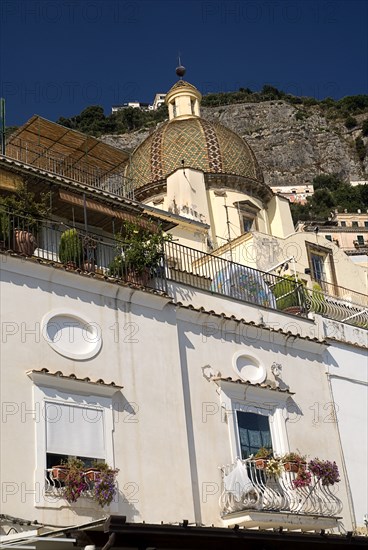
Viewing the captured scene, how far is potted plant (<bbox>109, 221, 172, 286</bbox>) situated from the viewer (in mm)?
16859

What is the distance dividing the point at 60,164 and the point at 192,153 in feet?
48.0

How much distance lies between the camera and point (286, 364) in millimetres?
19031

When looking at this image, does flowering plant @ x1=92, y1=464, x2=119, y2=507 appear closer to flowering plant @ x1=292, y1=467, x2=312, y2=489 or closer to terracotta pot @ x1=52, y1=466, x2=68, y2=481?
terracotta pot @ x1=52, y1=466, x2=68, y2=481

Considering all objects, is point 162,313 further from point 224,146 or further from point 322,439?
point 224,146

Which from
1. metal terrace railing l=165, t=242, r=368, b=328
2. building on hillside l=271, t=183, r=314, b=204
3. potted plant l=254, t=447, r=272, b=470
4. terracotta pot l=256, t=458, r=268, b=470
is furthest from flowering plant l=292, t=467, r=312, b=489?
building on hillside l=271, t=183, r=314, b=204

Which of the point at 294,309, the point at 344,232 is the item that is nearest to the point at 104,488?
the point at 294,309

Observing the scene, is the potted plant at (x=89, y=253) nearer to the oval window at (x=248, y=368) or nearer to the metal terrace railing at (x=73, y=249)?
the metal terrace railing at (x=73, y=249)

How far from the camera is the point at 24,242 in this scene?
15.3m

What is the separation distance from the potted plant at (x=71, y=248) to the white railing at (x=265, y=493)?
5.09m

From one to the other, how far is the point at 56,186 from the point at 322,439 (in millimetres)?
8484

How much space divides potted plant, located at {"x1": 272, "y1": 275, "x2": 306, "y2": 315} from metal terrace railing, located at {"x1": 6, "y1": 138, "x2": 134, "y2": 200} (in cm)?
500

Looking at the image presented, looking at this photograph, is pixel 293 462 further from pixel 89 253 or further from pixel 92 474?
pixel 89 253

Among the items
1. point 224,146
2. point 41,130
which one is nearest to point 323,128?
point 224,146

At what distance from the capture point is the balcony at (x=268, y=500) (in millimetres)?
15320
